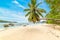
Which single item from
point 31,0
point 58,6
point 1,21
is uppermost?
point 31,0

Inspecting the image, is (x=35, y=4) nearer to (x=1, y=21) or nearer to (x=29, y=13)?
(x=29, y=13)

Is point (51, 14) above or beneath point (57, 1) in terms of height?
beneath

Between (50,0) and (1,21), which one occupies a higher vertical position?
(50,0)

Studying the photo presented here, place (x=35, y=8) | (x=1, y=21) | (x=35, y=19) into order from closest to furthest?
(x=35, y=19) → (x=35, y=8) → (x=1, y=21)

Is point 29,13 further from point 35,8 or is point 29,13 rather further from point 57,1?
point 57,1

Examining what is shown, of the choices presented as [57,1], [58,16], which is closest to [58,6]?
[57,1]

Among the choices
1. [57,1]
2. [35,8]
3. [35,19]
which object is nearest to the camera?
[57,1]

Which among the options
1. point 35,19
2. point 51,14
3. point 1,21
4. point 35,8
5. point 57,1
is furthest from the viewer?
point 1,21

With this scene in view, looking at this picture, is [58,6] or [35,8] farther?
[35,8]

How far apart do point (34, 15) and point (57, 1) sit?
3.65 m

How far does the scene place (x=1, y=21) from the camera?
2562 cm

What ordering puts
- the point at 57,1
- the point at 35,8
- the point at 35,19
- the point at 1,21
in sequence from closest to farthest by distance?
the point at 57,1
the point at 35,19
the point at 35,8
the point at 1,21

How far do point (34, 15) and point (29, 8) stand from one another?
2032 millimetres

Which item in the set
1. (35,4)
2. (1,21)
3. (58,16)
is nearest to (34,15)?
(35,4)
